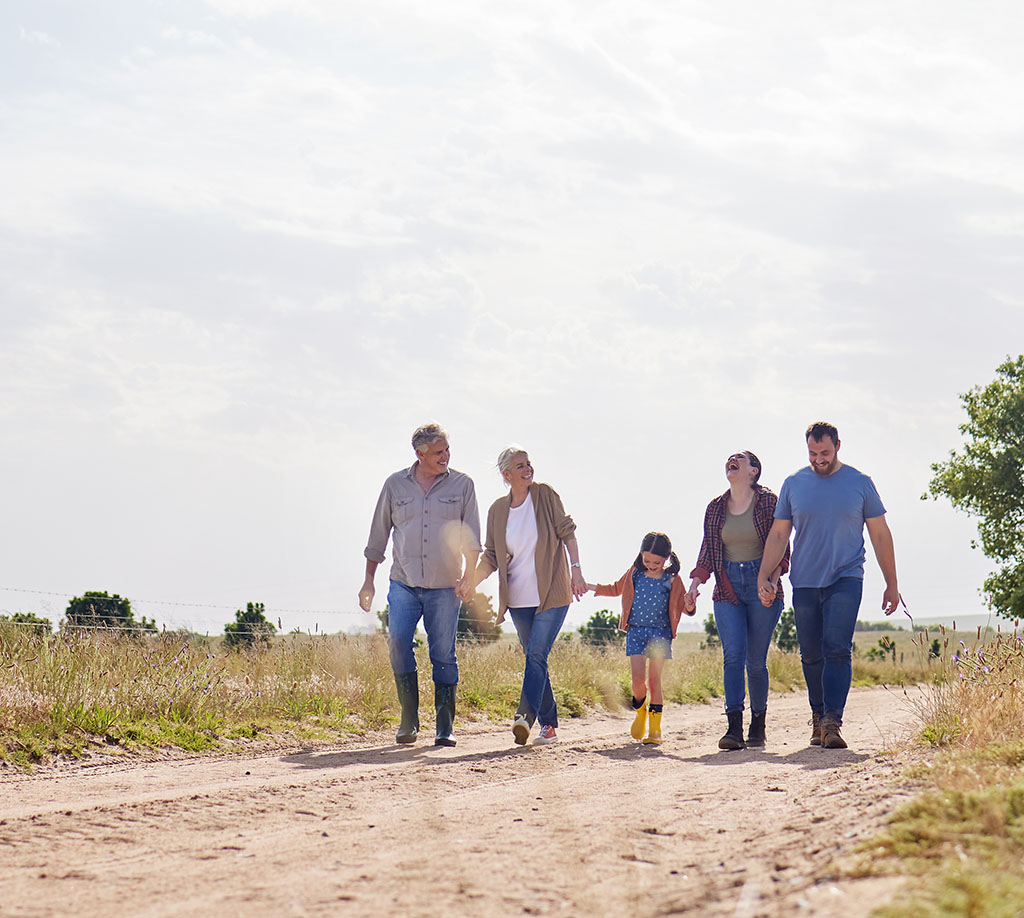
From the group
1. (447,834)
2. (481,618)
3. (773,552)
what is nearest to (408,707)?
(773,552)

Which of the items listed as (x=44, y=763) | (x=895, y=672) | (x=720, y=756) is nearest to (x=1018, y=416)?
(x=895, y=672)

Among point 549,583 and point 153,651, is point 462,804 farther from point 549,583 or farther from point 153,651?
point 153,651

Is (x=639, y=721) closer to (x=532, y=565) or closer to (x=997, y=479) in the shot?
(x=532, y=565)

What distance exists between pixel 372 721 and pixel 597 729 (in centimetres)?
214

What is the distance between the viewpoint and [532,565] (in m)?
8.38

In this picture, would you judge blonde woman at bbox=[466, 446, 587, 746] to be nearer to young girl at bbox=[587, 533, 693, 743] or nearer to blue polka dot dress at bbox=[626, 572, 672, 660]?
young girl at bbox=[587, 533, 693, 743]

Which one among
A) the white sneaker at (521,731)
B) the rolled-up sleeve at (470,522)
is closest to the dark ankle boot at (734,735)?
the white sneaker at (521,731)

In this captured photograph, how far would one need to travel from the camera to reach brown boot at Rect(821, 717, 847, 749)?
7.68 metres

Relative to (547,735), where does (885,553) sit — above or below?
above

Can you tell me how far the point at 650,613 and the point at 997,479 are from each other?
95.3 ft

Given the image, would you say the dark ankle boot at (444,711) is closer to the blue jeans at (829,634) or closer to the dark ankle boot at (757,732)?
the dark ankle boot at (757,732)

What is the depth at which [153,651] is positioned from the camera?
9.51 m

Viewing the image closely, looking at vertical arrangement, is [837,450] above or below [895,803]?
above

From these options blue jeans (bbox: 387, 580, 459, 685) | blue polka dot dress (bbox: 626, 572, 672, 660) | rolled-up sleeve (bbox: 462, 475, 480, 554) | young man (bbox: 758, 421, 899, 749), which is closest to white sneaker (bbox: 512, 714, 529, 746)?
blue jeans (bbox: 387, 580, 459, 685)
